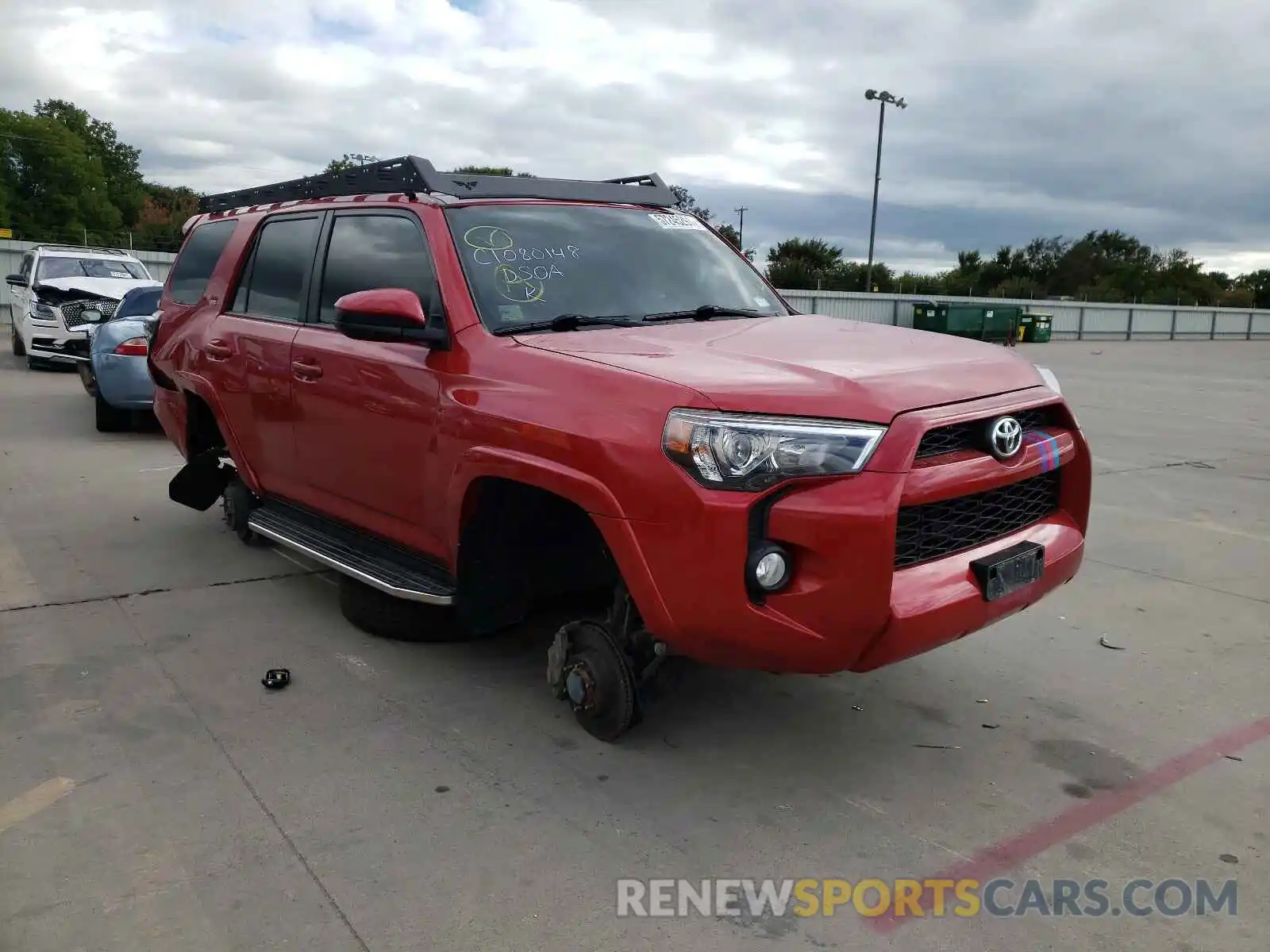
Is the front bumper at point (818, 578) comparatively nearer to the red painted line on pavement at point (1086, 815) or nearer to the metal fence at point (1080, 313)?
the red painted line on pavement at point (1086, 815)

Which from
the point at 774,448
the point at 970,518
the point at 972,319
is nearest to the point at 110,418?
the point at 774,448

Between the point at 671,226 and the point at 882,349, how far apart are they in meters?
1.48

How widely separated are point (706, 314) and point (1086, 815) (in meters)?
2.28

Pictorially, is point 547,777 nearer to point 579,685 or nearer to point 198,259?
point 579,685

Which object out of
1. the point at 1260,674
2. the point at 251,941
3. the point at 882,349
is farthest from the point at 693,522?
the point at 1260,674

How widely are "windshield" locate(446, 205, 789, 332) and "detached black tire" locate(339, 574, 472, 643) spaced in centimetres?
152

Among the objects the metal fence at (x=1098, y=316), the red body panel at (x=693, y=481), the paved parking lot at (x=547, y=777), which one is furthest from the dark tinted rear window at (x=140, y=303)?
the metal fence at (x=1098, y=316)

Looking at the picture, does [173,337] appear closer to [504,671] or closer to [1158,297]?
[504,671]

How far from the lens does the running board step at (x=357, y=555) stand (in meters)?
3.89

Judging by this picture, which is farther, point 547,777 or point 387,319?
point 387,319

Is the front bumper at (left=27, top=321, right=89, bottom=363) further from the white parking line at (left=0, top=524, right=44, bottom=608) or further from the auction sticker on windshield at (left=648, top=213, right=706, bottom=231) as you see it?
the auction sticker on windshield at (left=648, top=213, right=706, bottom=231)

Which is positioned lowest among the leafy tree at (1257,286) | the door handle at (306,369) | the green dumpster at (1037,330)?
the door handle at (306,369)

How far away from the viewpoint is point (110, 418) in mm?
10391

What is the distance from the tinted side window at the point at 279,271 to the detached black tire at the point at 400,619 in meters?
1.37
